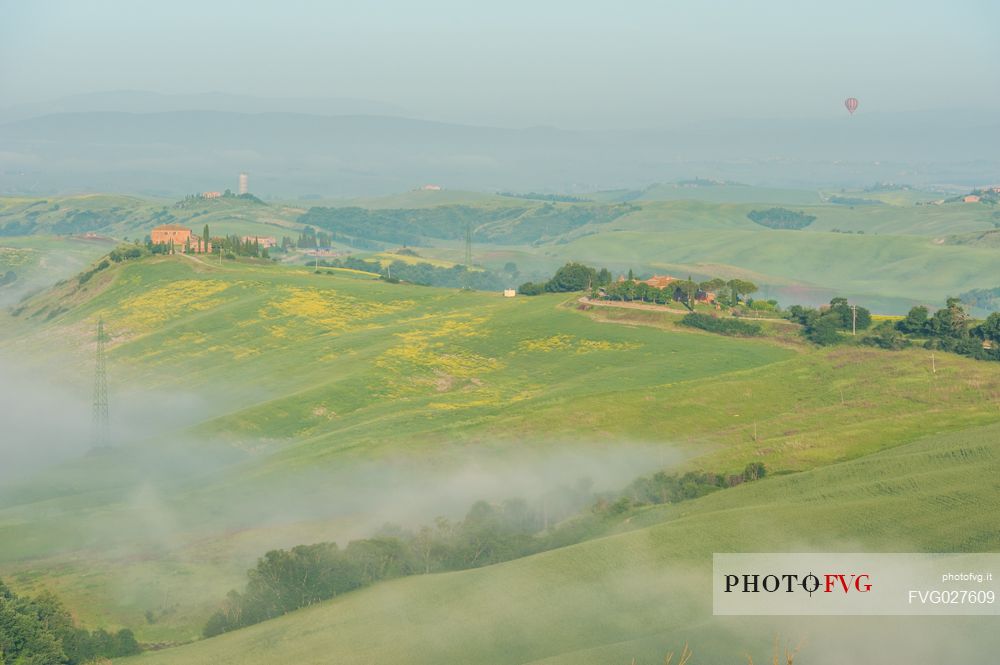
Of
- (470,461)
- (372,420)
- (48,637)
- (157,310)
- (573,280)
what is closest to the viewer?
(48,637)

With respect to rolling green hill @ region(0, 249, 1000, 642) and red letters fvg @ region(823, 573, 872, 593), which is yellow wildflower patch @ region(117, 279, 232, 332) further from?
red letters fvg @ region(823, 573, 872, 593)

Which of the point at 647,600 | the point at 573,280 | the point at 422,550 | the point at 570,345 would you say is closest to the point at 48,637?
the point at 422,550

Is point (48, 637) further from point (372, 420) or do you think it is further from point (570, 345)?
point (570, 345)

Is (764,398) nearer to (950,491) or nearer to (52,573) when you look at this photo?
(950,491)

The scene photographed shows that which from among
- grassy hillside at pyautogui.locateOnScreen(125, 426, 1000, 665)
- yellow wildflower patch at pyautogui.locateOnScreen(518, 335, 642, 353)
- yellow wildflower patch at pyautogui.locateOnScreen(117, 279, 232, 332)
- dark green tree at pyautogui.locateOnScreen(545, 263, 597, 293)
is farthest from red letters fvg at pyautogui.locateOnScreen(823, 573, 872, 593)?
yellow wildflower patch at pyautogui.locateOnScreen(117, 279, 232, 332)

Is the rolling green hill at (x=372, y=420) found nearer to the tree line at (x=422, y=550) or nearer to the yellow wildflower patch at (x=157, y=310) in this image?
the tree line at (x=422, y=550)

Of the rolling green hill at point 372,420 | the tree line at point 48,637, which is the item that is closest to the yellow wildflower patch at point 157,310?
the rolling green hill at point 372,420

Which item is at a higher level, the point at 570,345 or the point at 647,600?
the point at 647,600
